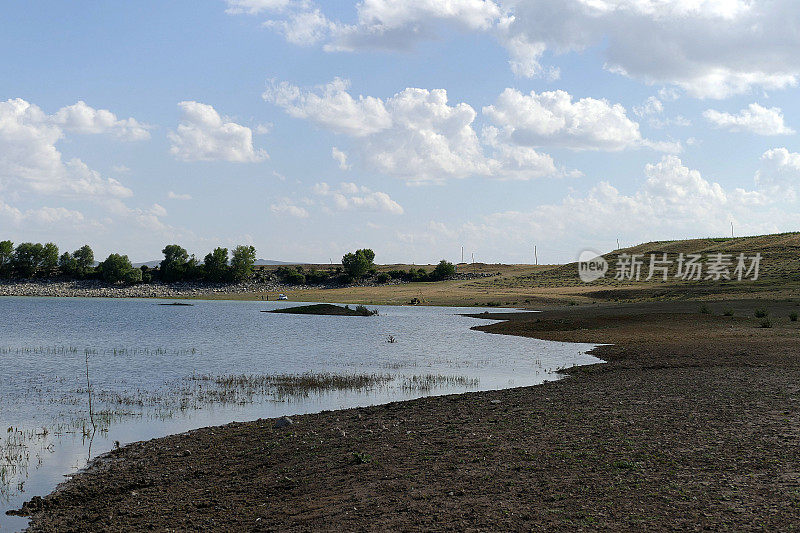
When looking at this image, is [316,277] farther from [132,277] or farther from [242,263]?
[132,277]

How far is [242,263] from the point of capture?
603 feet

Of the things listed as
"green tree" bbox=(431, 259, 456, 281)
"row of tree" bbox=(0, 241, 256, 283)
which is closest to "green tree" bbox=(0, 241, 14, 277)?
"row of tree" bbox=(0, 241, 256, 283)

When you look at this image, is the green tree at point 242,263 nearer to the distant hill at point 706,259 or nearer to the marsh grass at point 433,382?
the distant hill at point 706,259

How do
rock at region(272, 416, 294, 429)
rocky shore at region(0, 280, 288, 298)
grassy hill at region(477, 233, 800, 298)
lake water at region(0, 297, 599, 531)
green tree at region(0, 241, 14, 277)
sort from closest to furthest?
1. rock at region(272, 416, 294, 429)
2. lake water at region(0, 297, 599, 531)
3. grassy hill at region(477, 233, 800, 298)
4. rocky shore at region(0, 280, 288, 298)
5. green tree at region(0, 241, 14, 277)

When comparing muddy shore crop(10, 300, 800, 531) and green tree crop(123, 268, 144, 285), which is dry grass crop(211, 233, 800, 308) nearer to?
green tree crop(123, 268, 144, 285)

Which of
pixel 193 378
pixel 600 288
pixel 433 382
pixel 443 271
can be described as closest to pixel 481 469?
pixel 433 382

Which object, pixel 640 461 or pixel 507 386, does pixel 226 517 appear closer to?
pixel 640 461

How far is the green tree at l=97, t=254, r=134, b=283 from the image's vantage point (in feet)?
576

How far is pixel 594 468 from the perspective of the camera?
11.7m

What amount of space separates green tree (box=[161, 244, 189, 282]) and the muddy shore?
170696 millimetres

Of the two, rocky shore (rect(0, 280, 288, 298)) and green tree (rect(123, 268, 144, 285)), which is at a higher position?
green tree (rect(123, 268, 144, 285))

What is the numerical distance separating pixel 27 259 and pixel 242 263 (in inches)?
2253

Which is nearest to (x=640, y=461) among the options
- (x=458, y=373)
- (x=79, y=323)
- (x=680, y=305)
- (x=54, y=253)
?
(x=458, y=373)

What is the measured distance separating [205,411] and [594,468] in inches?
526
